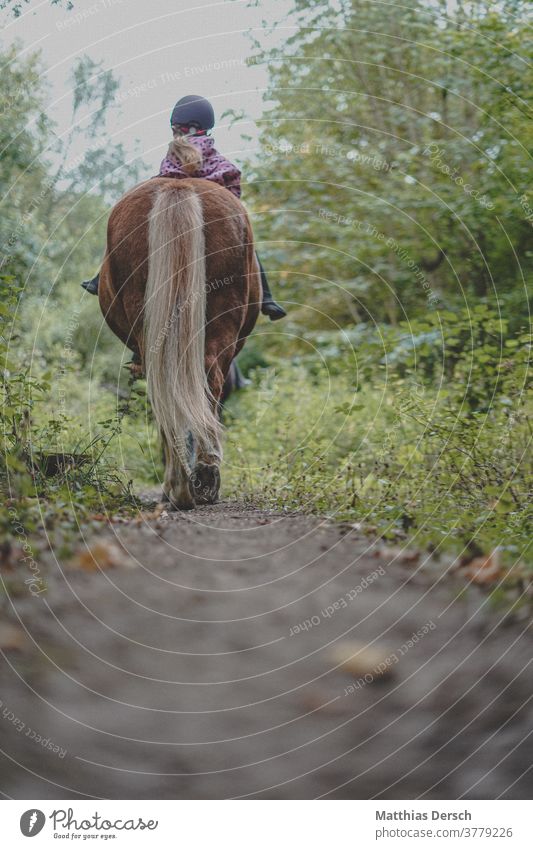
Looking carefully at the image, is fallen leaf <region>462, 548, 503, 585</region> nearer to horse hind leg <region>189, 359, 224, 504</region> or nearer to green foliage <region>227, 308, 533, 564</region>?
green foliage <region>227, 308, 533, 564</region>

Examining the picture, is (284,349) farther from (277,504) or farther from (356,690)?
(356,690)

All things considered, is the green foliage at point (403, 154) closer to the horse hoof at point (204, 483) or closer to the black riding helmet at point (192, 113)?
the black riding helmet at point (192, 113)

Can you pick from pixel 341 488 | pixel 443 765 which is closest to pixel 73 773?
pixel 443 765

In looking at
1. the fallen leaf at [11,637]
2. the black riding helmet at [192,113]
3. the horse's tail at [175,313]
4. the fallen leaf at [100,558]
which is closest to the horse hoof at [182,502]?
the horse's tail at [175,313]

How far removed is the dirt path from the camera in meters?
2.08

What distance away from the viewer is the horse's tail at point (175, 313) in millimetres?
4332

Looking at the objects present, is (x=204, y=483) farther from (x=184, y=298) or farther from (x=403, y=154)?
(x=403, y=154)

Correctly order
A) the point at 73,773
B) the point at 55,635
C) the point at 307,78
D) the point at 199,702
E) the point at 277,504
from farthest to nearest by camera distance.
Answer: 1. the point at 307,78
2. the point at 277,504
3. the point at 55,635
4. the point at 199,702
5. the point at 73,773

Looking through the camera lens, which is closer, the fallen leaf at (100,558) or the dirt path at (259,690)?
the dirt path at (259,690)

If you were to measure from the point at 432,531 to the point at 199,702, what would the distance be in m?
1.57

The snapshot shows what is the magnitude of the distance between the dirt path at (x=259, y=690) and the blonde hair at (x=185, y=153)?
2.89 m

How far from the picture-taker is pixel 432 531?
3457 millimetres

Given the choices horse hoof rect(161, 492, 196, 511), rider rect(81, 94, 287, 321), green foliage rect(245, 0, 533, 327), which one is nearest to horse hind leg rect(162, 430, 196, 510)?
horse hoof rect(161, 492, 196, 511)

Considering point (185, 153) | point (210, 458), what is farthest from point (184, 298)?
point (185, 153)
